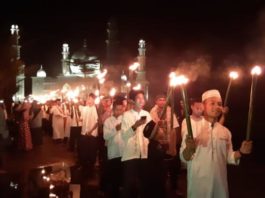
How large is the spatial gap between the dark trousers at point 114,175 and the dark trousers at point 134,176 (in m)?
1.16

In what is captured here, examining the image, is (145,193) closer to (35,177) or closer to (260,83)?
(35,177)

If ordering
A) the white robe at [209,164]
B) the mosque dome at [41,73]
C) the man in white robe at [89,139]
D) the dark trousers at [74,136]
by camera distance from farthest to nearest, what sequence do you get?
the mosque dome at [41,73] < the dark trousers at [74,136] < the man in white robe at [89,139] < the white robe at [209,164]

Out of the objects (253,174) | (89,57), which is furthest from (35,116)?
(89,57)

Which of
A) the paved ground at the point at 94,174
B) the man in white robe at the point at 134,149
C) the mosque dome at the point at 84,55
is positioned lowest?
the paved ground at the point at 94,174

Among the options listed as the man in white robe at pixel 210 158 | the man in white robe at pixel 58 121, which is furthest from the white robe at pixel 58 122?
the man in white robe at pixel 210 158

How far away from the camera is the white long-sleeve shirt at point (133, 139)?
845 cm

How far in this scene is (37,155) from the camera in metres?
17.3

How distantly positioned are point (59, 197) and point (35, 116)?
1116 centimetres

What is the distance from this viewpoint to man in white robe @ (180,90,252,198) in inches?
234

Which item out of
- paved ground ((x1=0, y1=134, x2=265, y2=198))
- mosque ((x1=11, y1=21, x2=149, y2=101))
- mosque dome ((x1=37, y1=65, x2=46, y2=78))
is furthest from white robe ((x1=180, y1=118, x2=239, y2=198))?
mosque dome ((x1=37, y1=65, x2=46, y2=78))

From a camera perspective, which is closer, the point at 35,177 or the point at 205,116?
the point at 205,116

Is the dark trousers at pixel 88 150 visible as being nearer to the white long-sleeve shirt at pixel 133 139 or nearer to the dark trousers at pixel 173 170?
the dark trousers at pixel 173 170

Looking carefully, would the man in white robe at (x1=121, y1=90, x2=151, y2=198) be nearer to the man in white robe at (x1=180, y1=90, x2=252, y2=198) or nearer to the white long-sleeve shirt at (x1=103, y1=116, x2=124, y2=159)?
the white long-sleeve shirt at (x1=103, y1=116, x2=124, y2=159)

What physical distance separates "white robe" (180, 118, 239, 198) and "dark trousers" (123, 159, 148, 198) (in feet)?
7.92
